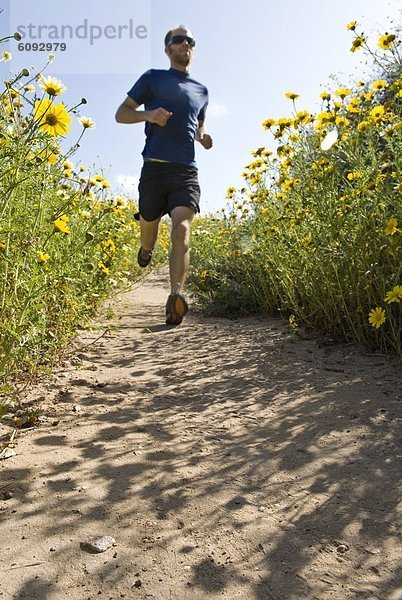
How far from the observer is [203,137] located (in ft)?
13.3

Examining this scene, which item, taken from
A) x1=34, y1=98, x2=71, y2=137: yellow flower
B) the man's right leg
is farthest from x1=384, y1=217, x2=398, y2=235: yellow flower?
the man's right leg

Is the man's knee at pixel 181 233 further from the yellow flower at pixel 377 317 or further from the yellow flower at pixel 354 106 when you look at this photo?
the yellow flower at pixel 377 317

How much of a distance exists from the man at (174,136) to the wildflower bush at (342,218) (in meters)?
0.53

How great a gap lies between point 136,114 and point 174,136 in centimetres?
31

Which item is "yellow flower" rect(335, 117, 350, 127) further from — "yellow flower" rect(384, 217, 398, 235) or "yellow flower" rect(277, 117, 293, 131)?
"yellow flower" rect(384, 217, 398, 235)

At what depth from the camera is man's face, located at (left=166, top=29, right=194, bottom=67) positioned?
12.0 ft

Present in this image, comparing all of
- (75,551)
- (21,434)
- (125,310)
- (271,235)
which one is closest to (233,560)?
(75,551)

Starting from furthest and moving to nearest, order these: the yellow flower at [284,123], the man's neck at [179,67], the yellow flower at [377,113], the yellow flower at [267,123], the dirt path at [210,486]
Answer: the man's neck at [179,67], the yellow flower at [267,123], the yellow flower at [284,123], the yellow flower at [377,113], the dirt path at [210,486]

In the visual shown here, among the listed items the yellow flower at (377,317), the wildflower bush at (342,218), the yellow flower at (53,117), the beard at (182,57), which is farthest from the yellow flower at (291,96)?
the yellow flower at (53,117)

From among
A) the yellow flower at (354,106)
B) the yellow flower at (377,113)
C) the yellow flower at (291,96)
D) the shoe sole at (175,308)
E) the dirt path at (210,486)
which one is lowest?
the dirt path at (210,486)

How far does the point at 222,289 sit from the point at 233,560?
322cm

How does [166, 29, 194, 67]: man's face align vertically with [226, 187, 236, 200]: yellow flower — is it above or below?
above

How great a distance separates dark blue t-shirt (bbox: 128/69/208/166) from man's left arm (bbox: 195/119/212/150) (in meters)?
0.29

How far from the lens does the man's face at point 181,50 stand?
3.67m
